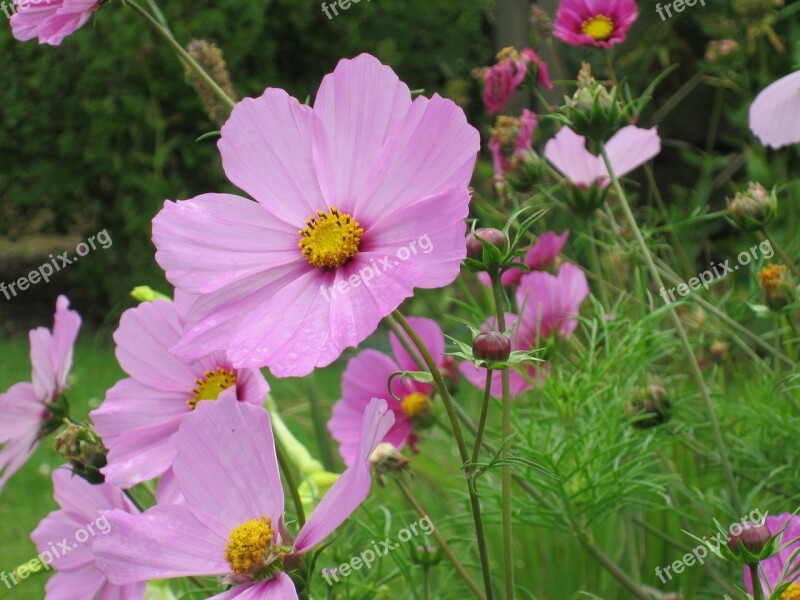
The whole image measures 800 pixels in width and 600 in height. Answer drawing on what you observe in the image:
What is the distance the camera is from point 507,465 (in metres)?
0.38

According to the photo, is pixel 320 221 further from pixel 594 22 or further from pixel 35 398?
pixel 594 22

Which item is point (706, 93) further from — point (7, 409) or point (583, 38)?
point (7, 409)

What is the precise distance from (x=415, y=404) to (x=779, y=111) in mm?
314

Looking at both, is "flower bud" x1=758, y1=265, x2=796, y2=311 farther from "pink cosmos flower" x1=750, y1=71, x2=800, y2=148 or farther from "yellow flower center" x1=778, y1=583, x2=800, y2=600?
"yellow flower center" x1=778, y1=583, x2=800, y2=600

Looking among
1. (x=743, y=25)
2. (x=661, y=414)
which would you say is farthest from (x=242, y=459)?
(x=743, y=25)

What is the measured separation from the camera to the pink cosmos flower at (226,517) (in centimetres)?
37

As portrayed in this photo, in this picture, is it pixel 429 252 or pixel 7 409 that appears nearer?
pixel 429 252

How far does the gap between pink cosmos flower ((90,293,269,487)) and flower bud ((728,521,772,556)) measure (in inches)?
8.3

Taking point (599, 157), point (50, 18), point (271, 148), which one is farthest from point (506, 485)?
point (599, 157)

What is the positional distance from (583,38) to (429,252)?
43 cm

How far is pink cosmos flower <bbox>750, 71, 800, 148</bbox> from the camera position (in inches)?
23.7

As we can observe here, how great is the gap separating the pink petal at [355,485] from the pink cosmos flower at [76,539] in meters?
0.15

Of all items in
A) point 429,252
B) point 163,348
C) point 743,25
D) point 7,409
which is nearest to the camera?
point 429,252

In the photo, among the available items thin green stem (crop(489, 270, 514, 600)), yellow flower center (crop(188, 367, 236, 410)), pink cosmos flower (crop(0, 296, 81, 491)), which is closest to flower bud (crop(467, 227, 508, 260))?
thin green stem (crop(489, 270, 514, 600))
